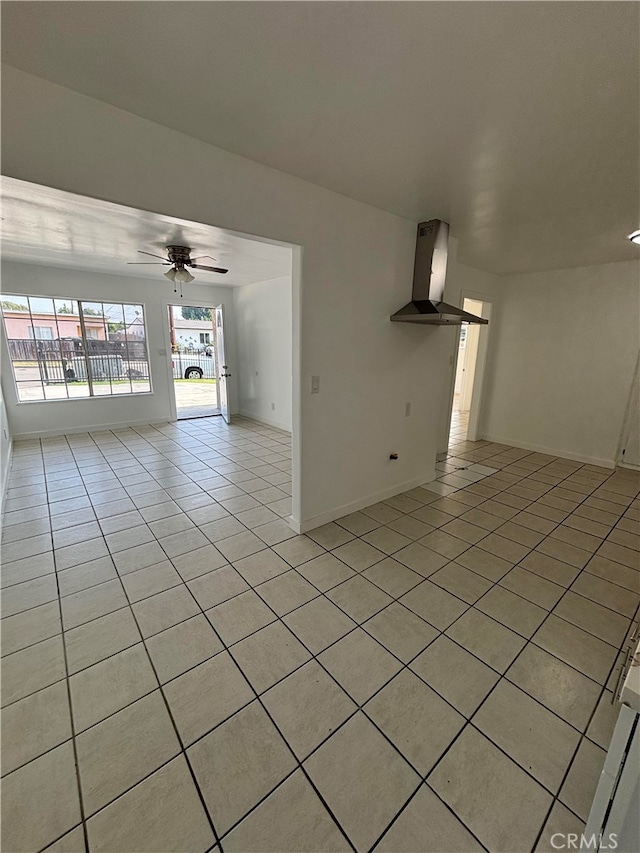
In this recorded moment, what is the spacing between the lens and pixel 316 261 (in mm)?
2514

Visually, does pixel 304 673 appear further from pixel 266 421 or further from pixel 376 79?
pixel 266 421

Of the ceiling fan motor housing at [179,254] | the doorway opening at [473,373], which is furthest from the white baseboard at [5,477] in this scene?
the doorway opening at [473,373]

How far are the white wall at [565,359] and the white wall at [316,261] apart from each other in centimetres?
214

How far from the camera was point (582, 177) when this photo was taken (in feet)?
7.16

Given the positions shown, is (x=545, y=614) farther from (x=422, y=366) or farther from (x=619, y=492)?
(x=619, y=492)

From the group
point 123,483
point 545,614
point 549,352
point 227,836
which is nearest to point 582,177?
point 545,614

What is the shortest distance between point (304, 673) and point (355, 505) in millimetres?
1708

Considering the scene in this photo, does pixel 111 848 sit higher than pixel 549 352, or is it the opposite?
pixel 549 352

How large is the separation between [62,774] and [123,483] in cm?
285

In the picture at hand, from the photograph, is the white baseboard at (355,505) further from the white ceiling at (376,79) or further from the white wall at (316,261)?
the white ceiling at (376,79)

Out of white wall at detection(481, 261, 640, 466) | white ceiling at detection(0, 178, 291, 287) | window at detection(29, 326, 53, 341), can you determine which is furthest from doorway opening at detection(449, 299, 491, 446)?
window at detection(29, 326, 53, 341)

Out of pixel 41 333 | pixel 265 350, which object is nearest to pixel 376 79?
pixel 265 350

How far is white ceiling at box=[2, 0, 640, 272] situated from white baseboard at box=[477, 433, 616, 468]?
3.62 metres

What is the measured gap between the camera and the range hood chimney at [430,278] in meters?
2.94
